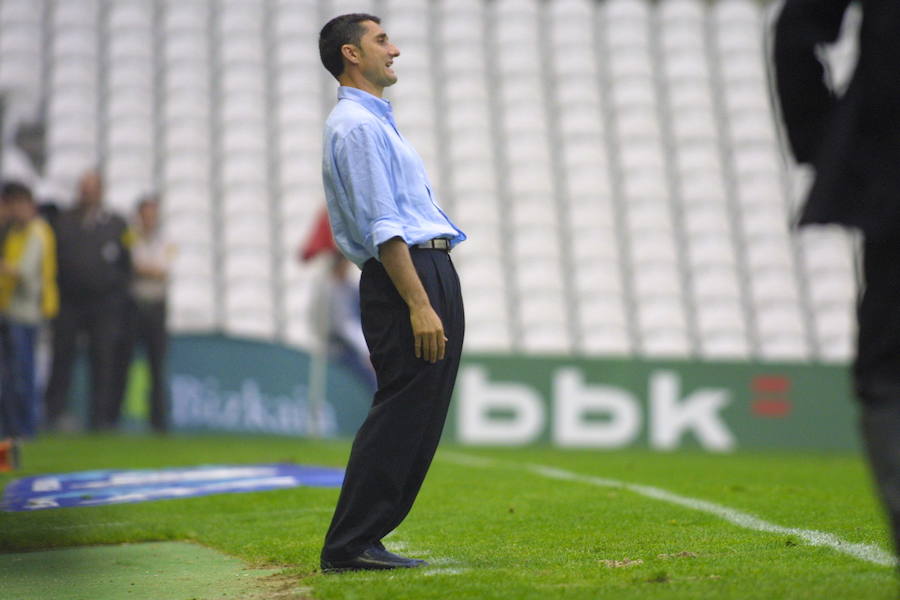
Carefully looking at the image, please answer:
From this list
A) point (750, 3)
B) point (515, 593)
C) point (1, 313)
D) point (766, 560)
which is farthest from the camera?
point (750, 3)

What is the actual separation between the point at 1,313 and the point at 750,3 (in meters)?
16.1

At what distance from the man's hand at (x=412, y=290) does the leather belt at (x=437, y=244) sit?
172 millimetres

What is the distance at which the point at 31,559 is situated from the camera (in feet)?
17.6

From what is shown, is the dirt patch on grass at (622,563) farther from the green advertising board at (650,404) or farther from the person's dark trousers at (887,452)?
the green advertising board at (650,404)

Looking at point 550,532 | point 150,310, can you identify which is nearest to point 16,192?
point 150,310

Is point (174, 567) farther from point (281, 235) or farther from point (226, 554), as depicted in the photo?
point (281, 235)

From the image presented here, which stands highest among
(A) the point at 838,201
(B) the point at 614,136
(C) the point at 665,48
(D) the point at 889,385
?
(C) the point at 665,48

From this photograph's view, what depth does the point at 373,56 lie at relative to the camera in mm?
4469

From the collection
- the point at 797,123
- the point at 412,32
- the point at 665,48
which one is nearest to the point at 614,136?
the point at 665,48

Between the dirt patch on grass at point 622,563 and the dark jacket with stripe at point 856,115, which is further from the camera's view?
the dirt patch on grass at point 622,563

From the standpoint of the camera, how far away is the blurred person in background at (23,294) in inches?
440

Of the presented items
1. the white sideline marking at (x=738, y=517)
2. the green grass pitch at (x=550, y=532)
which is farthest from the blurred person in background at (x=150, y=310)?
the white sideline marking at (x=738, y=517)

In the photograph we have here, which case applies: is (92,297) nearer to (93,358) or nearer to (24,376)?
(93,358)

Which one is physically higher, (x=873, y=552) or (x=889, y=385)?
(x=889, y=385)
